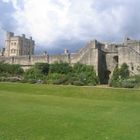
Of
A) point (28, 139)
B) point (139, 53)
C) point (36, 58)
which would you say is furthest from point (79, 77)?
point (28, 139)

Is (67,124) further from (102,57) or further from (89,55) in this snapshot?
(102,57)

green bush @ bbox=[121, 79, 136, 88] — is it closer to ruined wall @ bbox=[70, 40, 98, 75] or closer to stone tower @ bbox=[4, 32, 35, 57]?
ruined wall @ bbox=[70, 40, 98, 75]

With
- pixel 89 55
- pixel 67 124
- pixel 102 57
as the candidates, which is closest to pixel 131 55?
pixel 102 57

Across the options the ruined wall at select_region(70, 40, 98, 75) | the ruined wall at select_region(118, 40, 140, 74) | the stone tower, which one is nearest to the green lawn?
the ruined wall at select_region(118, 40, 140, 74)

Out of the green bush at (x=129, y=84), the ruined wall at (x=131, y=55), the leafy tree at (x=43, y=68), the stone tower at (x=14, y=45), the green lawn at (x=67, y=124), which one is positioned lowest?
the green lawn at (x=67, y=124)

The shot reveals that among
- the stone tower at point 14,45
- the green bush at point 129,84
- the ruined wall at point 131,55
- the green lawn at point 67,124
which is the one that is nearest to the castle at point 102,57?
the ruined wall at point 131,55

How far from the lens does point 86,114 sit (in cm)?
2244

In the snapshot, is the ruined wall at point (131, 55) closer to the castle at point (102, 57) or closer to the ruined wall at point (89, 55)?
the castle at point (102, 57)

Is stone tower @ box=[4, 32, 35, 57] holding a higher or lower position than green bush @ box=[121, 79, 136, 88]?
higher

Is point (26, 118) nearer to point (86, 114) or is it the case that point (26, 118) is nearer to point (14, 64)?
point (86, 114)

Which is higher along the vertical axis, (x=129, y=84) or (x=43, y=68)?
(x=43, y=68)

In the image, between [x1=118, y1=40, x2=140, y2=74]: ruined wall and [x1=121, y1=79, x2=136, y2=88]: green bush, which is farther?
[x1=118, y1=40, x2=140, y2=74]: ruined wall

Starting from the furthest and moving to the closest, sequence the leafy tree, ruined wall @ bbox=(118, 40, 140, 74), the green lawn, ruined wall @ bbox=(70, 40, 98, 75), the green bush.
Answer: the leafy tree → ruined wall @ bbox=(70, 40, 98, 75) → ruined wall @ bbox=(118, 40, 140, 74) → the green bush → the green lawn

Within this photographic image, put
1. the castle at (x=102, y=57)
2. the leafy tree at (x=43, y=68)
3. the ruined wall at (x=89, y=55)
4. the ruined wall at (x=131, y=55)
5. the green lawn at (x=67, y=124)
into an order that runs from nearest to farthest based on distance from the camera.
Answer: the green lawn at (x=67, y=124)
the ruined wall at (x=131, y=55)
the castle at (x=102, y=57)
the ruined wall at (x=89, y=55)
the leafy tree at (x=43, y=68)
